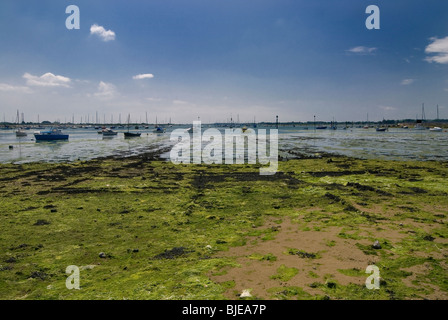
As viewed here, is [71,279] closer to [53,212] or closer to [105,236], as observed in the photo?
[105,236]

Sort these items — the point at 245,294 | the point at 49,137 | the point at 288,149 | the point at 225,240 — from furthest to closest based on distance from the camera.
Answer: the point at 49,137 → the point at 288,149 → the point at 225,240 → the point at 245,294

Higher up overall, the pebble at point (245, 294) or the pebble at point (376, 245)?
the pebble at point (376, 245)

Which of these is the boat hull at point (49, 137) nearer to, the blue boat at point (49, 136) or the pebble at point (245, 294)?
the blue boat at point (49, 136)

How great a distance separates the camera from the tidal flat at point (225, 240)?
5.73m

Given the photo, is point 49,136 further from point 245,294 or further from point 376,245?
point 376,245

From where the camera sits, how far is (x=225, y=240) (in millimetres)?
8422

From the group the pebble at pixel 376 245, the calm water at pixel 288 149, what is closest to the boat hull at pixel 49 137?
the calm water at pixel 288 149

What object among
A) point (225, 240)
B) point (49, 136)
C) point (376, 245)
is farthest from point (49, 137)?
point (376, 245)

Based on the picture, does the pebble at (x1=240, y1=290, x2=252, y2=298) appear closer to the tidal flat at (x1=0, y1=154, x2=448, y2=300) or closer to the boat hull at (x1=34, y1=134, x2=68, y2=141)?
the tidal flat at (x1=0, y1=154, x2=448, y2=300)

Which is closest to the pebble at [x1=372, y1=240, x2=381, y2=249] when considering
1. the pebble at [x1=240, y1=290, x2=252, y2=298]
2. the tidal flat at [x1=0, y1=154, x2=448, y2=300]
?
the tidal flat at [x1=0, y1=154, x2=448, y2=300]

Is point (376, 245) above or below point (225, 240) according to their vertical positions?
above

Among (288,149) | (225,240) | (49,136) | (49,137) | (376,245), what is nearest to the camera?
(376,245)

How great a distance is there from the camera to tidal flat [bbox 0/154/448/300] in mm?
5727

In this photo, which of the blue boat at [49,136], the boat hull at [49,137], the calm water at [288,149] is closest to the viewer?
the calm water at [288,149]
